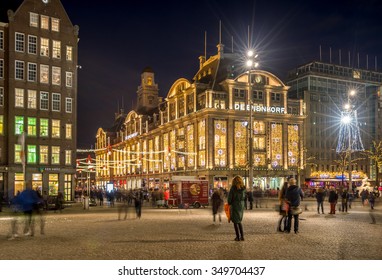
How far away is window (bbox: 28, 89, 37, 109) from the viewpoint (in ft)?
193

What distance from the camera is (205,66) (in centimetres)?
10519

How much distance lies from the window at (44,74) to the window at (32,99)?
161 centimetres

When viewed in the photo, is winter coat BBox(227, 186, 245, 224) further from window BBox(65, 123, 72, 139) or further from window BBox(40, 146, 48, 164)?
window BBox(65, 123, 72, 139)

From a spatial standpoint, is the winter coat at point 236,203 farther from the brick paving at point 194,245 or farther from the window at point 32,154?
the window at point 32,154

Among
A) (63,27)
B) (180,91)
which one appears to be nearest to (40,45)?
(63,27)

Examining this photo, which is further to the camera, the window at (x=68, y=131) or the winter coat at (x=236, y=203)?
the window at (x=68, y=131)

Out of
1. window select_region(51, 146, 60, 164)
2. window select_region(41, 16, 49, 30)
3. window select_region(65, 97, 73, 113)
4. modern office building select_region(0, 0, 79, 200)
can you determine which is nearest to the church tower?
window select_region(65, 97, 73, 113)

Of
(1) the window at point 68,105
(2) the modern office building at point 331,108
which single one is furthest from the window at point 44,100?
→ (2) the modern office building at point 331,108

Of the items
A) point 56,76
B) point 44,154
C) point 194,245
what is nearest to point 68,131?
point 44,154

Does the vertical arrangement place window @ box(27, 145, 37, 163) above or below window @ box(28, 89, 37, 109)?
below

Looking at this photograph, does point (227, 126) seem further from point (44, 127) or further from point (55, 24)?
point (44, 127)

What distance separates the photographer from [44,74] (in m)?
59.8

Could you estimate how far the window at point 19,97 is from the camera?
58031mm

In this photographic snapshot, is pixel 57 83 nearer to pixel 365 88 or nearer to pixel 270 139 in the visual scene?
pixel 270 139
